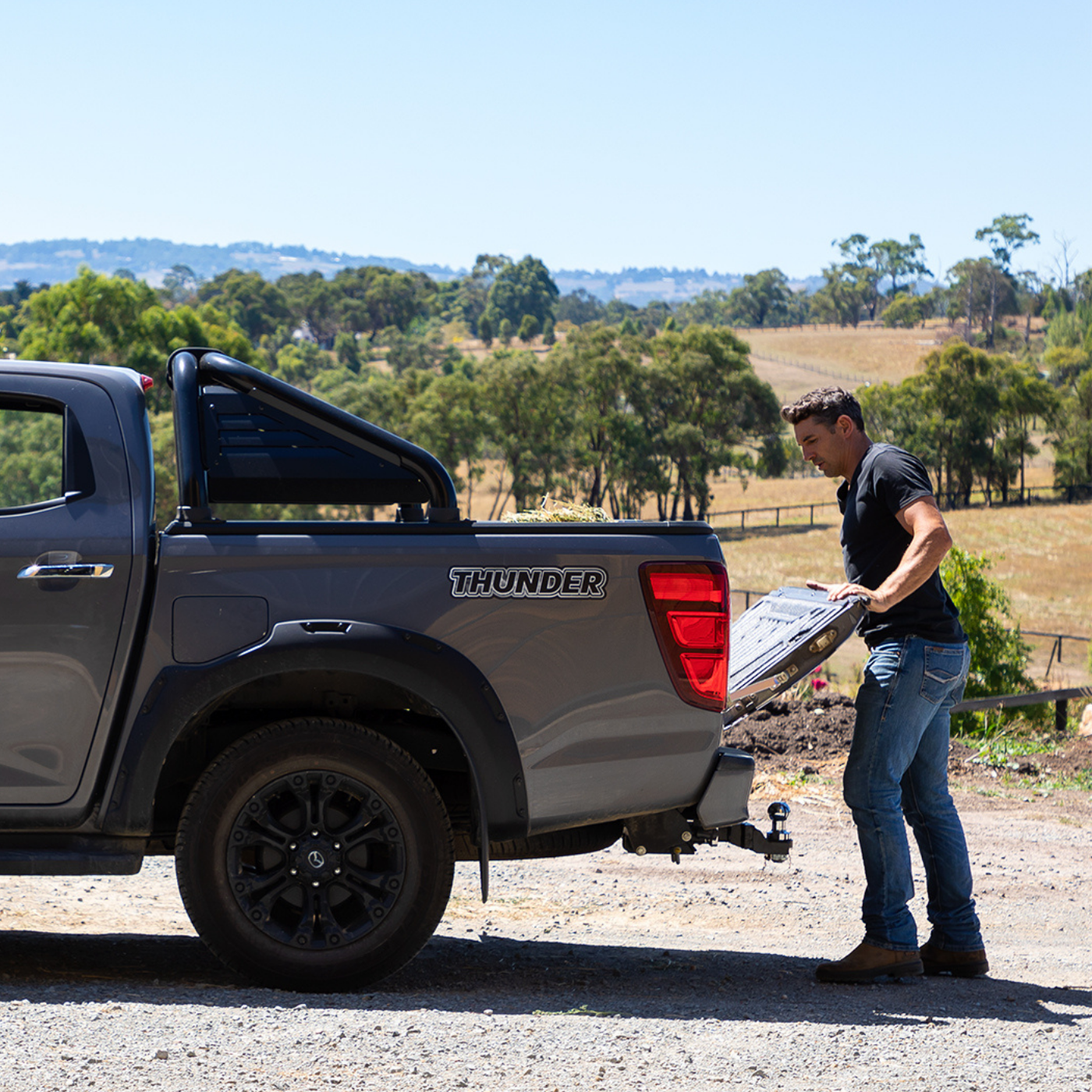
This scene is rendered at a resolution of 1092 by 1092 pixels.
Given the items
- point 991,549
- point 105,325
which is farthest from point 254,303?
point 991,549

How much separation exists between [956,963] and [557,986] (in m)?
1.60

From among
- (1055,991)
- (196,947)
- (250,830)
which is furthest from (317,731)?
(1055,991)

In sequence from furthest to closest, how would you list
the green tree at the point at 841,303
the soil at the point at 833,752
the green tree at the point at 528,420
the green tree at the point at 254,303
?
1. the green tree at the point at 841,303
2. the green tree at the point at 254,303
3. the green tree at the point at 528,420
4. the soil at the point at 833,752

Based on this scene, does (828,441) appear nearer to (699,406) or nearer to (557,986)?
(557,986)

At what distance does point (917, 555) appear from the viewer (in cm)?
447

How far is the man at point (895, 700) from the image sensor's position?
4680 millimetres

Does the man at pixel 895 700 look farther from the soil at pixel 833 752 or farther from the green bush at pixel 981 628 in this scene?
the green bush at pixel 981 628

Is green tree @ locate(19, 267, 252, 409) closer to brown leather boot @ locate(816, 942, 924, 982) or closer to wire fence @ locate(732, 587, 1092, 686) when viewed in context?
wire fence @ locate(732, 587, 1092, 686)

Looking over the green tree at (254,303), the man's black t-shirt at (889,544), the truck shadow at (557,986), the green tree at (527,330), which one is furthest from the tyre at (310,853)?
the green tree at (527,330)

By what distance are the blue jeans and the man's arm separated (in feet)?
0.98

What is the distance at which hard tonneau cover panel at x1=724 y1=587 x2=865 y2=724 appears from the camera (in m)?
4.59

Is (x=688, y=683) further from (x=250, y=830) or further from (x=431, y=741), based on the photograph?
(x=250, y=830)

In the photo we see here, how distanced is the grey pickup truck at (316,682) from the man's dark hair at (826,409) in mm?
847

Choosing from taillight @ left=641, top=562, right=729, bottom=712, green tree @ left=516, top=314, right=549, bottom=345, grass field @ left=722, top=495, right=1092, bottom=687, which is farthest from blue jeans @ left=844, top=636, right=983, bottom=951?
green tree @ left=516, top=314, right=549, bottom=345
